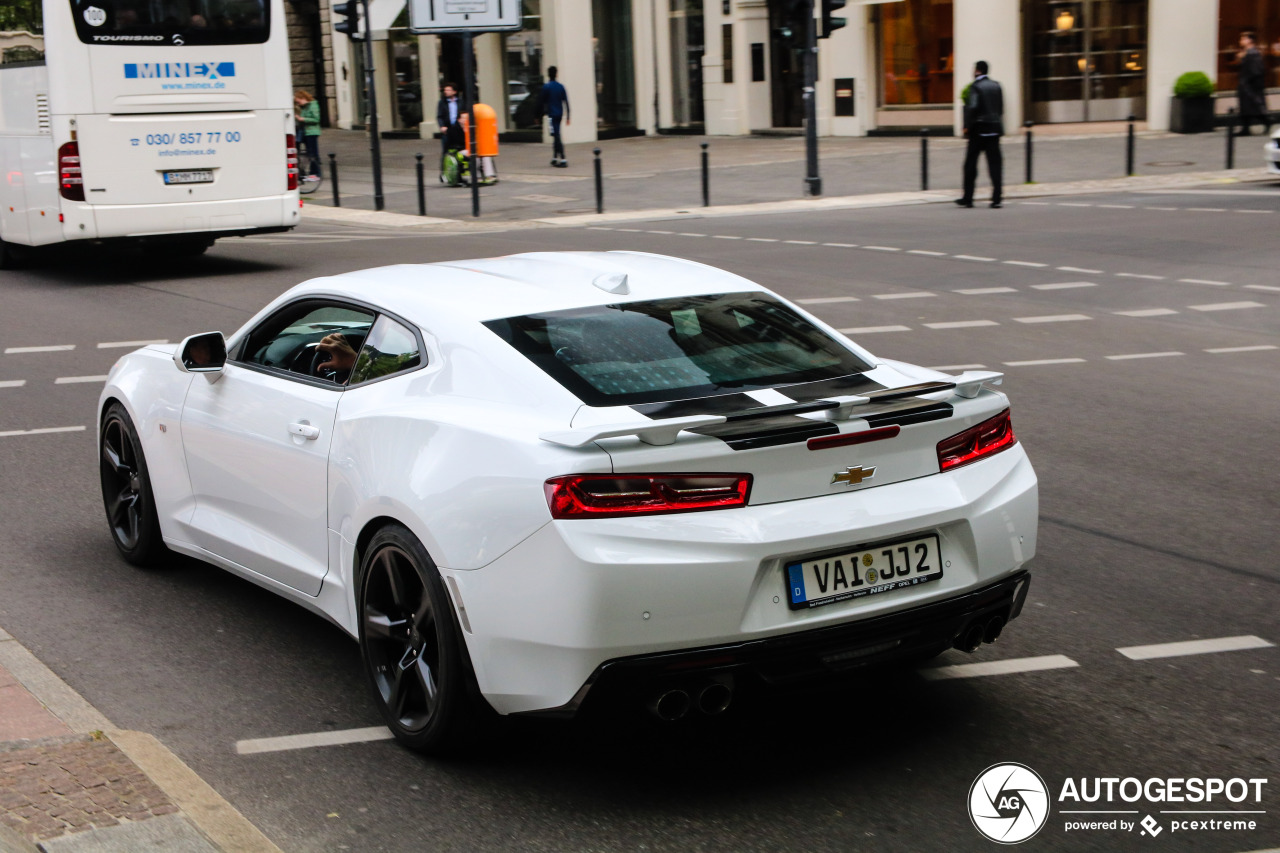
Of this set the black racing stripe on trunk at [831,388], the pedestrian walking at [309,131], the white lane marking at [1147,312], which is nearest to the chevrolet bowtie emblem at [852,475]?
the black racing stripe on trunk at [831,388]

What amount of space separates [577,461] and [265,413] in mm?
1761

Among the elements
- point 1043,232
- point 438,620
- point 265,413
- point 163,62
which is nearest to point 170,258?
point 163,62

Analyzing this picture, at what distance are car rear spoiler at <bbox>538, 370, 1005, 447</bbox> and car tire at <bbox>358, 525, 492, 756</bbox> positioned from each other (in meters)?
0.60

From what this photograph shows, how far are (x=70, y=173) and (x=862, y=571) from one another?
1478cm

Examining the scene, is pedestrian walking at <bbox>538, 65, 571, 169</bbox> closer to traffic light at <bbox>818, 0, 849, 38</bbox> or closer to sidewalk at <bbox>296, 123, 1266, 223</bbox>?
sidewalk at <bbox>296, 123, 1266, 223</bbox>

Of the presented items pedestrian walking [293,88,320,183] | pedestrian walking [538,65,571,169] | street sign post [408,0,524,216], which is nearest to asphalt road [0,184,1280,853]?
street sign post [408,0,524,216]

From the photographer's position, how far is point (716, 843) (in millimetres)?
3852

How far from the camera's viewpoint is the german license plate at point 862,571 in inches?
158

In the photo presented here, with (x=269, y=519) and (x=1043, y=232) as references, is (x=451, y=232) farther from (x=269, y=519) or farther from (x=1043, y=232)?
(x=269, y=519)

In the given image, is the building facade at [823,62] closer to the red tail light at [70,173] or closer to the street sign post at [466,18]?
the street sign post at [466,18]

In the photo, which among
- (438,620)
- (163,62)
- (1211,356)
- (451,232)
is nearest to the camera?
(438,620)

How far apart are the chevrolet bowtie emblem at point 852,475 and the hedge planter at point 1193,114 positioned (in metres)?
31.0

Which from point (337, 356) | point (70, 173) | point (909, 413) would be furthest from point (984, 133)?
point (909, 413)

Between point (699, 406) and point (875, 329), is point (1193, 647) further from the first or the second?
point (875, 329)
